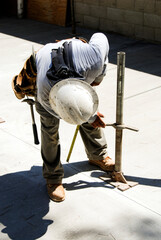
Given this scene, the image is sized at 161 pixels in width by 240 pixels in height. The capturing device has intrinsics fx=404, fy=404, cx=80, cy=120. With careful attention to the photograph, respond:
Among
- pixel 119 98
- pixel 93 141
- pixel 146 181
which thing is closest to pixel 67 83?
pixel 119 98

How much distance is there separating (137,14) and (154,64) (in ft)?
6.43

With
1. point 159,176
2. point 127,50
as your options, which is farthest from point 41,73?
point 127,50

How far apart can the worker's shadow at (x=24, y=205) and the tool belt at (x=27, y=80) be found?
36.3 inches

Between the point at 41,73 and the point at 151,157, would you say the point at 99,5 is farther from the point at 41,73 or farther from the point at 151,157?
the point at 41,73

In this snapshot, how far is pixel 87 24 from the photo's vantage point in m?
10.2

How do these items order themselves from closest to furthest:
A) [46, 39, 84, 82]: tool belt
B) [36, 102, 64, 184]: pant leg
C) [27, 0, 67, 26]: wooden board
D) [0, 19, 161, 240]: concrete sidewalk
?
[46, 39, 84, 82]: tool belt, [0, 19, 161, 240]: concrete sidewalk, [36, 102, 64, 184]: pant leg, [27, 0, 67, 26]: wooden board

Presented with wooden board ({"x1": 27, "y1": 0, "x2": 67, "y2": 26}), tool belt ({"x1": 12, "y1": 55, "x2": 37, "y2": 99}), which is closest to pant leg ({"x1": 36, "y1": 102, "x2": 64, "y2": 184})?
tool belt ({"x1": 12, "y1": 55, "x2": 37, "y2": 99})

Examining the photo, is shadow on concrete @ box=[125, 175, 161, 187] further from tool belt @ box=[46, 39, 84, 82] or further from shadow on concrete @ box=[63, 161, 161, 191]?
tool belt @ box=[46, 39, 84, 82]

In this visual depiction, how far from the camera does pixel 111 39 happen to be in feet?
30.2

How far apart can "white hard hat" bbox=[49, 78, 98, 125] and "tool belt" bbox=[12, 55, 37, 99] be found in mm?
378

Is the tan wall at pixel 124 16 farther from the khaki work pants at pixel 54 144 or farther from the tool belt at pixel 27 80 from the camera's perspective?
the tool belt at pixel 27 80

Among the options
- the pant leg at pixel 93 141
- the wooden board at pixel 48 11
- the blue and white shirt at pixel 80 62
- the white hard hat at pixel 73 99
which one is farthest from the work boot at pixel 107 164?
the wooden board at pixel 48 11

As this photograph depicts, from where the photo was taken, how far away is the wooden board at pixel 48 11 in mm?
10547

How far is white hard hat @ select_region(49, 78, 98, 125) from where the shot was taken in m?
3.02
